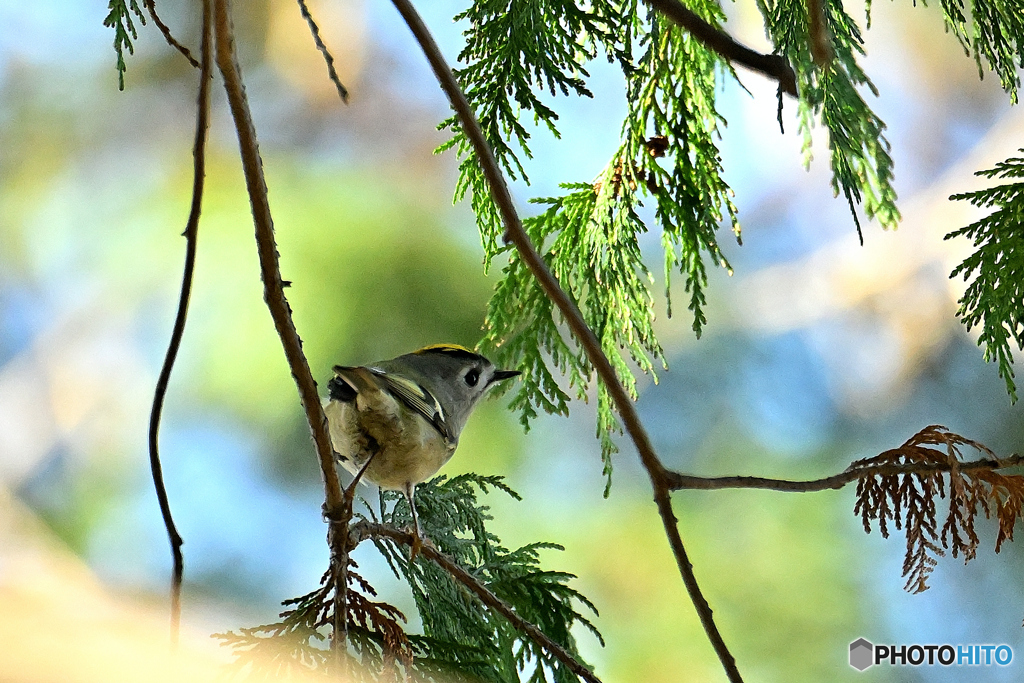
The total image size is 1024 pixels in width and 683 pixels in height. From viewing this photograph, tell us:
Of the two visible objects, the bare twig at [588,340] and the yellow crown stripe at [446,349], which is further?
the yellow crown stripe at [446,349]

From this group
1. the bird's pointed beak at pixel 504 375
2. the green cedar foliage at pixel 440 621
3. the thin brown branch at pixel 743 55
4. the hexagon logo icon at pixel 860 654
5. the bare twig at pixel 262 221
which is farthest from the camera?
the hexagon logo icon at pixel 860 654

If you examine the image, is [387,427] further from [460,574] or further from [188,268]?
[188,268]

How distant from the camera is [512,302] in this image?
3.32 feet

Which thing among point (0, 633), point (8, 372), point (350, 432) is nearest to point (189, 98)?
point (8, 372)

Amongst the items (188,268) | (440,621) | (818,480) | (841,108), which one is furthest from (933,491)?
(188,268)

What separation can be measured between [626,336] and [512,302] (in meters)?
0.13

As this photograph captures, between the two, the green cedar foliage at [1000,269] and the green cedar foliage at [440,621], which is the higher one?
the green cedar foliage at [1000,269]

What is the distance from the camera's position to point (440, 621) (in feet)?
2.67

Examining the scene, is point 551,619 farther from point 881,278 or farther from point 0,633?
point 881,278

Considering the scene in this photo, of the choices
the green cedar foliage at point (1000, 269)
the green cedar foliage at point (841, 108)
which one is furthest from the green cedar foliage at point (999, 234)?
the green cedar foliage at point (841, 108)

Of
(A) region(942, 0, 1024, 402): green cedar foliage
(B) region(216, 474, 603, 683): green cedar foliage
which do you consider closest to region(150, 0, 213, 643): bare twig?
(B) region(216, 474, 603, 683): green cedar foliage

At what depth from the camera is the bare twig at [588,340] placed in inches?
21.5

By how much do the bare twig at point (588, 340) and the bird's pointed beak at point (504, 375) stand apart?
379 mm

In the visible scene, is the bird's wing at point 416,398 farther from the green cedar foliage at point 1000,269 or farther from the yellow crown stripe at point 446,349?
the green cedar foliage at point 1000,269
